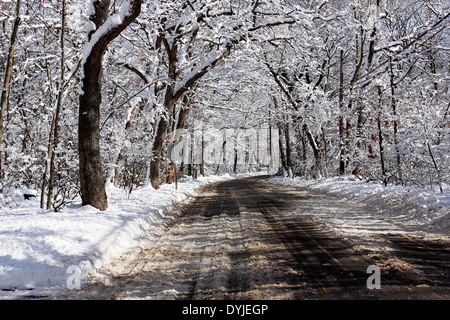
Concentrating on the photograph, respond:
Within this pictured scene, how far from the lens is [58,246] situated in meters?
4.72

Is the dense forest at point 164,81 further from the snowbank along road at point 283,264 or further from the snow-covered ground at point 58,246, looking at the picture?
the snowbank along road at point 283,264

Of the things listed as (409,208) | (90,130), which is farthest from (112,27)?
(409,208)

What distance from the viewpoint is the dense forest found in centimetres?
860

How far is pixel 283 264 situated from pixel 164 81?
8.87m

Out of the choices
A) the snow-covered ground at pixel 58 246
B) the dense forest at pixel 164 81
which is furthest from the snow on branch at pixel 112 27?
the snow-covered ground at pixel 58 246

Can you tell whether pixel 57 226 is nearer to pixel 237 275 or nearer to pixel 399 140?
pixel 237 275

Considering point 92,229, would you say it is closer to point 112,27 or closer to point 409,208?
point 112,27

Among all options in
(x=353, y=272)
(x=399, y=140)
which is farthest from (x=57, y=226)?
(x=399, y=140)

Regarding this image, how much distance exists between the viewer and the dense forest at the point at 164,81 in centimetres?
860

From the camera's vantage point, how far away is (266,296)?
135 inches

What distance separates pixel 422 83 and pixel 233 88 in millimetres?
10854

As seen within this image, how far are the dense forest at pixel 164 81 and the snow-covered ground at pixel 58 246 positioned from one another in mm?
1203

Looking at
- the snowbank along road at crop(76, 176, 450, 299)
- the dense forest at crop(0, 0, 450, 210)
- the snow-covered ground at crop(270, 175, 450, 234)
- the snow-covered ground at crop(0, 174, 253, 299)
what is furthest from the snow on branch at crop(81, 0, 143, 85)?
the snow-covered ground at crop(270, 175, 450, 234)

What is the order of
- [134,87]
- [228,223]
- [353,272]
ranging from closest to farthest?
1. [353,272]
2. [228,223]
3. [134,87]
